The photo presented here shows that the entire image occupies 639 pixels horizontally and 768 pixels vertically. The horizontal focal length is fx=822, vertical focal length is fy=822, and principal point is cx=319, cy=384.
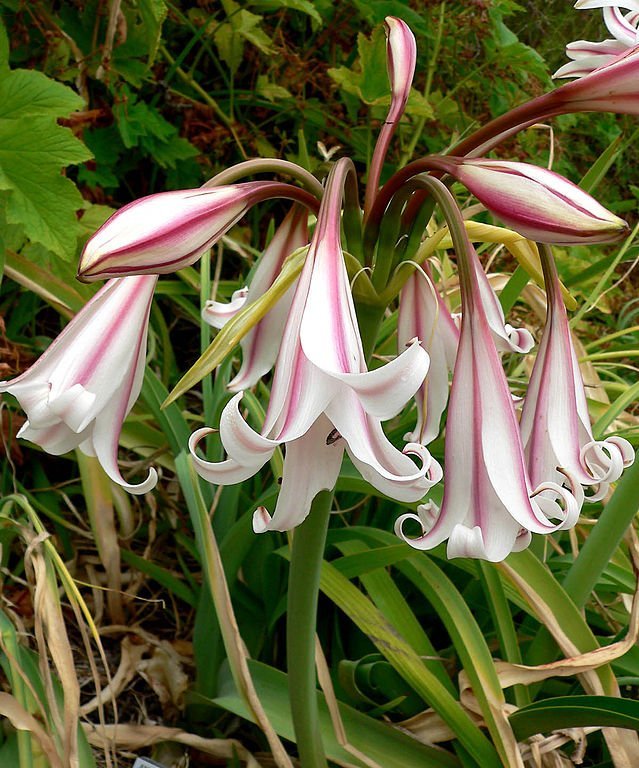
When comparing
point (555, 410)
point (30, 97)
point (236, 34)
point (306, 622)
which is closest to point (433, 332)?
point (555, 410)

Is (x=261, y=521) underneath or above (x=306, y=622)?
above

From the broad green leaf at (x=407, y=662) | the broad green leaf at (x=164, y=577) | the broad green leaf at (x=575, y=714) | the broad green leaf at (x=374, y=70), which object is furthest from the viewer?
the broad green leaf at (x=374, y=70)

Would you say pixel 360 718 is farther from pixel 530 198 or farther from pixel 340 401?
pixel 530 198

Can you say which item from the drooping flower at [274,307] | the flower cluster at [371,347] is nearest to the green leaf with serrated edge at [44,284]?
the drooping flower at [274,307]

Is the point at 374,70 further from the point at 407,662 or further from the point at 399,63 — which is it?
the point at 407,662

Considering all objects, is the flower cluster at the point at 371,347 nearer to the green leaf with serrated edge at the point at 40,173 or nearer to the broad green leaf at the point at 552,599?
the broad green leaf at the point at 552,599

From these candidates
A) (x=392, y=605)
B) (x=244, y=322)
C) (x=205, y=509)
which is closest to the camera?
(x=244, y=322)
